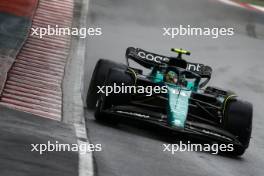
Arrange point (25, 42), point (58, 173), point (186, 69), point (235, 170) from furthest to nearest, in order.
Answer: point (25, 42) < point (186, 69) < point (235, 170) < point (58, 173)

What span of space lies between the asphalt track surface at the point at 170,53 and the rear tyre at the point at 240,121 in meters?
0.30

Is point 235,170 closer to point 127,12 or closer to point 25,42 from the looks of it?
point 25,42

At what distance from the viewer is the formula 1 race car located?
38.8 feet

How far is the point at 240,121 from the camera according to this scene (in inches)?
480

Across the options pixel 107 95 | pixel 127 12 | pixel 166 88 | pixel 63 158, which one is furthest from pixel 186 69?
pixel 127 12

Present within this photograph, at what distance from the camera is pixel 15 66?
13.5m

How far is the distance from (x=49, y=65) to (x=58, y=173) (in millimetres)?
7273

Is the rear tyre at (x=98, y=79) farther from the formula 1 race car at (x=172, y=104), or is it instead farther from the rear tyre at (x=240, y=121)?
the rear tyre at (x=240, y=121)
